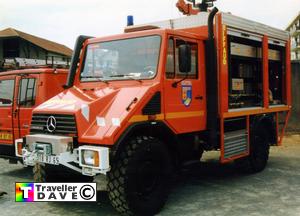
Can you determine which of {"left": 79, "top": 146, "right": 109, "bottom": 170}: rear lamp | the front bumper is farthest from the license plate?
{"left": 79, "top": 146, "right": 109, "bottom": 170}: rear lamp

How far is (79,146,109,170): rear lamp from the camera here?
187 inches

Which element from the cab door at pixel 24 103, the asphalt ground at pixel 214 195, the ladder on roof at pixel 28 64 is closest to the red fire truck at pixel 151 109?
the asphalt ground at pixel 214 195

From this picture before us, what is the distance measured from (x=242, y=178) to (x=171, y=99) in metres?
2.79

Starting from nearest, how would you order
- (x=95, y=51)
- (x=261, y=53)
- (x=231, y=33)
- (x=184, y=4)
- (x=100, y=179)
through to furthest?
1. (x=95, y=51)
2. (x=231, y=33)
3. (x=100, y=179)
4. (x=261, y=53)
5. (x=184, y=4)

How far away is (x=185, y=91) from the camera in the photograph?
6.13 m

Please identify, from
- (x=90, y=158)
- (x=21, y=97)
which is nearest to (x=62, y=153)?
(x=90, y=158)

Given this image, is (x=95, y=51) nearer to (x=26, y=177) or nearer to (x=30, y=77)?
(x=30, y=77)

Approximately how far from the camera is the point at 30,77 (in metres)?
7.85

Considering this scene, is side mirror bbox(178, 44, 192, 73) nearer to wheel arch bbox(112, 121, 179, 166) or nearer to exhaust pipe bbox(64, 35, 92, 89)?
wheel arch bbox(112, 121, 179, 166)

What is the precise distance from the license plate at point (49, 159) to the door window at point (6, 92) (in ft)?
10.6

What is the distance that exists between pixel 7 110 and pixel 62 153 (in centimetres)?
355

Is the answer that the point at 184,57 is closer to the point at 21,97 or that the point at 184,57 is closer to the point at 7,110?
the point at 21,97

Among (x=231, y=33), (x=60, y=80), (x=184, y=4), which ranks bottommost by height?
(x=60, y=80)

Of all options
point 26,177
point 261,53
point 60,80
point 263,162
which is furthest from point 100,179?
point 261,53
